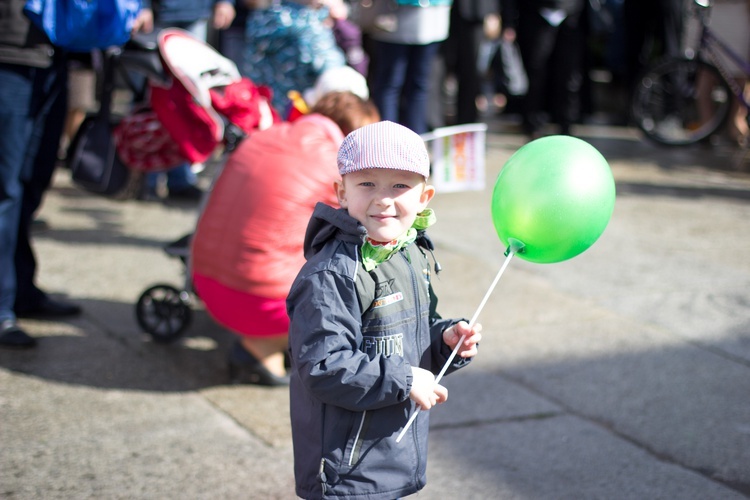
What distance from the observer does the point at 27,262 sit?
15.6ft

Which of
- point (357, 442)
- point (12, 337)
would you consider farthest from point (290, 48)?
point (357, 442)

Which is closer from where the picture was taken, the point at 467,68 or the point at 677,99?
the point at 467,68

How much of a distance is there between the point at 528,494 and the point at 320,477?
1216 millimetres

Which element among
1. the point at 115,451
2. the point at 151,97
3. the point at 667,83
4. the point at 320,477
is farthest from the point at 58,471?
the point at 667,83

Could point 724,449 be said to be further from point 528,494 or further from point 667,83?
point 667,83

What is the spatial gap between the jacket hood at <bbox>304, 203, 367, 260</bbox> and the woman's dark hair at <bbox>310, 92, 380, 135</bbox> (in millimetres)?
1664

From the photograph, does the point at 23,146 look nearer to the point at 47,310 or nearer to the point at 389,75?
the point at 47,310

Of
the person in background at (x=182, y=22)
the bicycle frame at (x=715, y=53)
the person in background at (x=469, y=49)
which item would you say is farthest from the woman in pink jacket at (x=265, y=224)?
the bicycle frame at (x=715, y=53)

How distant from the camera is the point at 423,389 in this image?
233 cm

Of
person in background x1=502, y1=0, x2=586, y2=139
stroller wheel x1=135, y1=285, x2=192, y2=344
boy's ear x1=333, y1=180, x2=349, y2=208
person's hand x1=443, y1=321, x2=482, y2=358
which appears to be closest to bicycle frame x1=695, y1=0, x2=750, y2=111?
person in background x1=502, y1=0, x2=586, y2=139

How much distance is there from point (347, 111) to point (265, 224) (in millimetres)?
579

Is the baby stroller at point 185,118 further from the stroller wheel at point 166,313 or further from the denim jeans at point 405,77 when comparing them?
the denim jeans at point 405,77

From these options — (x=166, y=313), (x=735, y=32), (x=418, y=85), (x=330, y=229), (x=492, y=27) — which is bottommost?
(x=166, y=313)

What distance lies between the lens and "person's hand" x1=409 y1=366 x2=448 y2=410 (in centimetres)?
232
